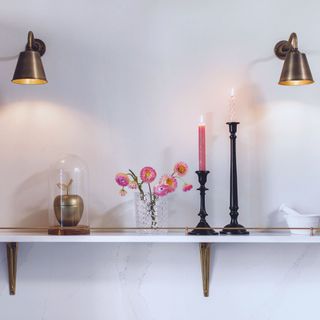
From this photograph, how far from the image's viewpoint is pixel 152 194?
5.67 feet

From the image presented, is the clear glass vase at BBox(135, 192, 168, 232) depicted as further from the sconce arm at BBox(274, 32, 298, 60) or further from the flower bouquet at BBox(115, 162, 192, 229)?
the sconce arm at BBox(274, 32, 298, 60)

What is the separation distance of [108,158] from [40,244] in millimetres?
328

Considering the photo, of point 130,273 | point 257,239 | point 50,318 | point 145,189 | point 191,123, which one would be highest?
point 191,123

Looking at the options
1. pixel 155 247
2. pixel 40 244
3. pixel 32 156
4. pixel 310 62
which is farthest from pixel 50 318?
pixel 310 62

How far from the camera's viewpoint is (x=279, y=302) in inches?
70.6

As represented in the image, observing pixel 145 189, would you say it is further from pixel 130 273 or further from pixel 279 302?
pixel 279 302

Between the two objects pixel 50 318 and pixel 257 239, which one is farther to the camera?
pixel 50 318

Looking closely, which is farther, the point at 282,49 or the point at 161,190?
the point at 282,49

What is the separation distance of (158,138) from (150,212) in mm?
240

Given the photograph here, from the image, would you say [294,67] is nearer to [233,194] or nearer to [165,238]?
[233,194]

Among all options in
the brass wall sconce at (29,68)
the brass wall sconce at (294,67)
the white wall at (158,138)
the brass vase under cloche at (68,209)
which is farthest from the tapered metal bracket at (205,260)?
the brass wall sconce at (29,68)

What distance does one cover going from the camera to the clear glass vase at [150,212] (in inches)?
67.7

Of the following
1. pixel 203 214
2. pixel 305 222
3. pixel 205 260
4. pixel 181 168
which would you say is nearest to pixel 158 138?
pixel 181 168

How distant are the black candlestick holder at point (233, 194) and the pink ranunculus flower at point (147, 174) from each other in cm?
23
